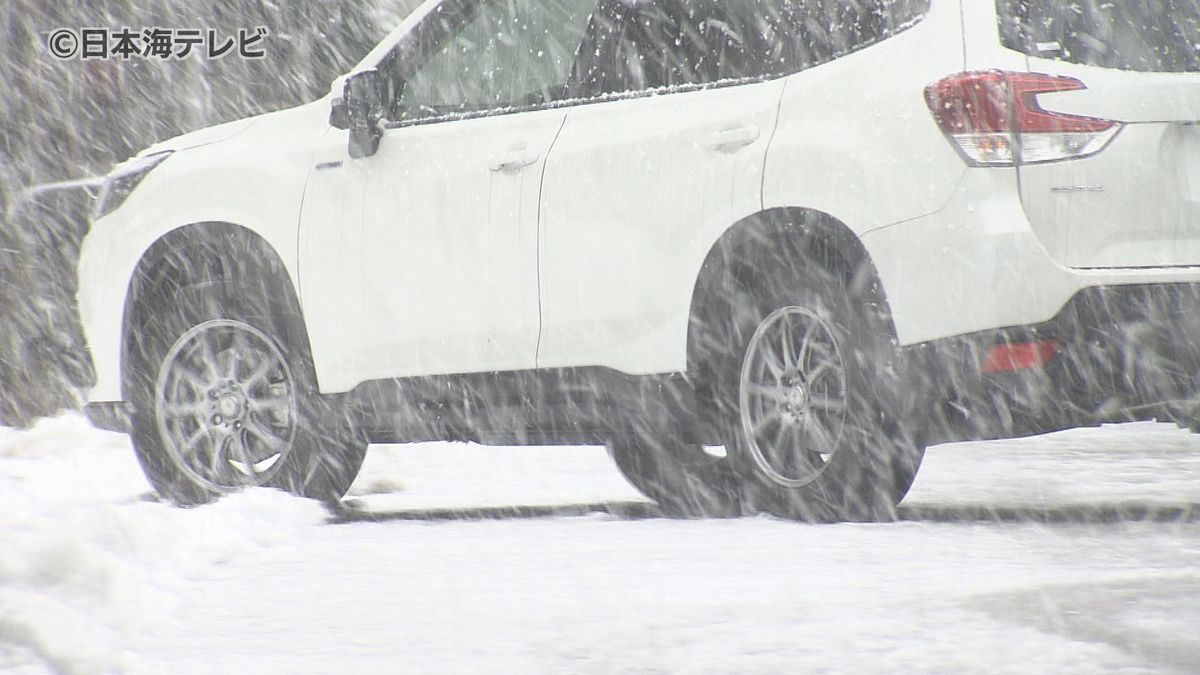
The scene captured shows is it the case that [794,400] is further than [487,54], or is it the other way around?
[487,54]

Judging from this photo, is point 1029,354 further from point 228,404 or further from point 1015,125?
point 228,404

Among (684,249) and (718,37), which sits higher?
(718,37)

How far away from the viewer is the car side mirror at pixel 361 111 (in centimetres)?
786

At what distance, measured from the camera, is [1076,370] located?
6.34 metres

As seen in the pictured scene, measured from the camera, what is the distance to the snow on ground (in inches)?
180

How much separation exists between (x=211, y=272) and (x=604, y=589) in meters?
3.25

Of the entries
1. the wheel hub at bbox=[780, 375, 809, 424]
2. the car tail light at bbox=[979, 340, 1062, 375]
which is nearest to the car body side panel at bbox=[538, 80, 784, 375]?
the wheel hub at bbox=[780, 375, 809, 424]

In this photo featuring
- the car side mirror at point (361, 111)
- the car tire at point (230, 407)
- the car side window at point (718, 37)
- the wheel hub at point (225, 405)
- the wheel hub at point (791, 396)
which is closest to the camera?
the wheel hub at point (791, 396)

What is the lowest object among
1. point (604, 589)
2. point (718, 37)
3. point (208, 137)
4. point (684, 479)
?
point (684, 479)

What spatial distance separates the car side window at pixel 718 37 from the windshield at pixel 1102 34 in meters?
0.34

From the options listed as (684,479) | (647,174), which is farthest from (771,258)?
(684,479)

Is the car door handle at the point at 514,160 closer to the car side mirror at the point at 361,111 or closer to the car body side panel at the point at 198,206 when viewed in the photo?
the car side mirror at the point at 361,111

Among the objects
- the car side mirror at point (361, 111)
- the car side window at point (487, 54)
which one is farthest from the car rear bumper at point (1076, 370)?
the car side mirror at point (361, 111)

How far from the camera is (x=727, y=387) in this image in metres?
7.11
